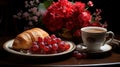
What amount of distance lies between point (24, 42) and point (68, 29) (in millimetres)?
259

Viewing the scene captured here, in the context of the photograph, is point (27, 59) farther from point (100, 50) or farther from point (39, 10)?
point (39, 10)

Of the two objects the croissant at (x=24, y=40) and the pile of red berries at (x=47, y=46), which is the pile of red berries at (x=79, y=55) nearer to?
the pile of red berries at (x=47, y=46)

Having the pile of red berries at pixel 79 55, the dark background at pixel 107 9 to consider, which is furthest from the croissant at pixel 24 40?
the dark background at pixel 107 9

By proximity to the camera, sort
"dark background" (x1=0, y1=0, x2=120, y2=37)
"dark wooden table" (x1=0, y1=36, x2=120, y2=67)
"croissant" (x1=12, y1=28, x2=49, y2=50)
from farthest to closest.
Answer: "dark background" (x1=0, y1=0, x2=120, y2=37) → "croissant" (x1=12, y1=28, x2=49, y2=50) → "dark wooden table" (x1=0, y1=36, x2=120, y2=67)

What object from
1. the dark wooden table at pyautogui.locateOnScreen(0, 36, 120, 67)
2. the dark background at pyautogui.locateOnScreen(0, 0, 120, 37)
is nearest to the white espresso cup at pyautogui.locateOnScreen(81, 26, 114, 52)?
the dark wooden table at pyautogui.locateOnScreen(0, 36, 120, 67)

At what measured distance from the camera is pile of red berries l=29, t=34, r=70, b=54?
112 centimetres

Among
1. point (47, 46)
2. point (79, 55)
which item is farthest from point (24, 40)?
point (79, 55)

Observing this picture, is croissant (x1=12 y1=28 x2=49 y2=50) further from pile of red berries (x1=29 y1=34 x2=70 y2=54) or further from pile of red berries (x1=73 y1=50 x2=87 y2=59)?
pile of red berries (x1=73 y1=50 x2=87 y2=59)

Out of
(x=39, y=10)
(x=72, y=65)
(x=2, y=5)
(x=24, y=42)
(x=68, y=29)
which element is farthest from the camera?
(x=2, y=5)

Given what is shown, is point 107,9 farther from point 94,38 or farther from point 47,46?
point 47,46

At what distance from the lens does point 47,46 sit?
3.67 ft

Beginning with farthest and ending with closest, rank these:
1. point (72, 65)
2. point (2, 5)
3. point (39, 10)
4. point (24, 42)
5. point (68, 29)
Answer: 1. point (2, 5)
2. point (39, 10)
3. point (68, 29)
4. point (24, 42)
5. point (72, 65)

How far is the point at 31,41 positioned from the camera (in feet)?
3.88

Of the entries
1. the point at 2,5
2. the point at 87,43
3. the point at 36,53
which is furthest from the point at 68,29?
the point at 2,5
